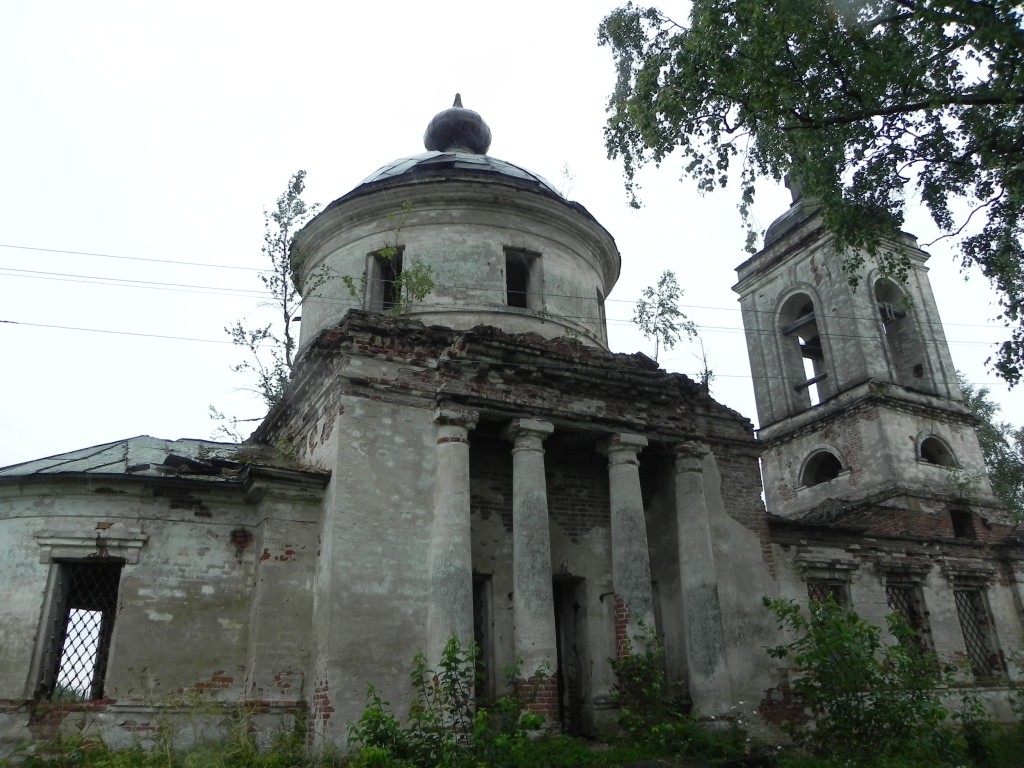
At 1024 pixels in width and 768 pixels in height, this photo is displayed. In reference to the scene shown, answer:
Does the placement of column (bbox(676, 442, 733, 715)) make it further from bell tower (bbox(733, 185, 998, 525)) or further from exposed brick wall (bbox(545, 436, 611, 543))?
bell tower (bbox(733, 185, 998, 525))

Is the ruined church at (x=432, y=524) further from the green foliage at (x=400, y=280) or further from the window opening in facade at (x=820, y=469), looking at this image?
the window opening in facade at (x=820, y=469)

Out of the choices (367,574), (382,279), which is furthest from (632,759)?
(382,279)

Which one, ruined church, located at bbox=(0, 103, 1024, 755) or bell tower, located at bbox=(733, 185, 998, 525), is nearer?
ruined church, located at bbox=(0, 103, 1024, 755)

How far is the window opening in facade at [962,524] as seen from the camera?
1725cm

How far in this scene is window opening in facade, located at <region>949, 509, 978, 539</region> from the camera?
56.6ft

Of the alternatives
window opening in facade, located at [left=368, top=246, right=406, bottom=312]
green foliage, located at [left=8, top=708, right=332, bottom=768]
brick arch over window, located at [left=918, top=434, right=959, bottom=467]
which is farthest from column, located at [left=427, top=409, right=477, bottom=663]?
brick arch over window, located at [left=918, top=434, right=959, bottom=467]

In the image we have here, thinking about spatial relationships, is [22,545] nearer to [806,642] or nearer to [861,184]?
[806,642]

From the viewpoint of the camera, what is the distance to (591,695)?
9758 mm

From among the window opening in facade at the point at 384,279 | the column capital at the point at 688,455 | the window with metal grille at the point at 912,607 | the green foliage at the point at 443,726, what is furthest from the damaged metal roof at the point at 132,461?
the window with metal grille at the point at 912,607

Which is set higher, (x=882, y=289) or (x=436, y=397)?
(x=882, y=289)

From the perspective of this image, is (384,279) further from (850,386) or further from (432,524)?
(850,386)

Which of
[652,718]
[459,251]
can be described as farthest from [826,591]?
[459,251]

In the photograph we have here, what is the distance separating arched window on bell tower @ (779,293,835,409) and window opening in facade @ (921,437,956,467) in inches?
97.7

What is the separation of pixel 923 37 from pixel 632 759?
306 inches
